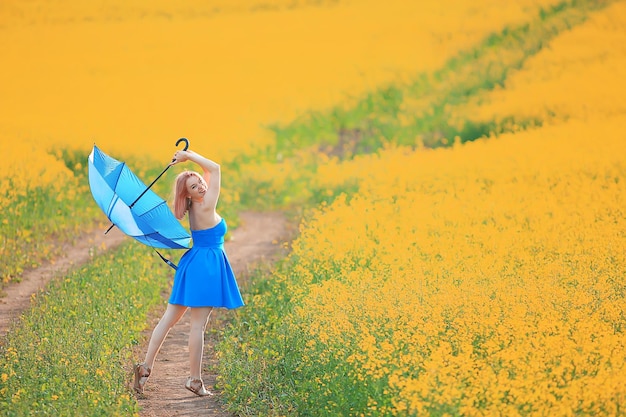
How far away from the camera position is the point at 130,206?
7238mm

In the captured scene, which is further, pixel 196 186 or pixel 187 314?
pixel 187 314

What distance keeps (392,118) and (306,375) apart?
18329 mm

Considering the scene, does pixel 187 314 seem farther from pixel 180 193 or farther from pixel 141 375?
pixel 180 193

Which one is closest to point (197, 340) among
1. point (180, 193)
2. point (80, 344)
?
point (80, 344)

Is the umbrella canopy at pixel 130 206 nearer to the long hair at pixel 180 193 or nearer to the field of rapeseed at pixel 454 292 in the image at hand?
the long hair at pixel 180 193

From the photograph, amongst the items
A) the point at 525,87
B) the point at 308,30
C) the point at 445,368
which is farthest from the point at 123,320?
the point at 308,30

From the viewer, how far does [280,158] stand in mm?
21109

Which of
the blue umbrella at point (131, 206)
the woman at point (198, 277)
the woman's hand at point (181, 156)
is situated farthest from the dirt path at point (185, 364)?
the woman's hand at point (181, 156)

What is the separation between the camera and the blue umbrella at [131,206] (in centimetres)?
716

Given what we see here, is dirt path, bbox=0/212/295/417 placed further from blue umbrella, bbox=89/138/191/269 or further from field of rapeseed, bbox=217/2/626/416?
blue umbrella, bbox=89/138/191/269

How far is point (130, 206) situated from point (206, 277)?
0.84 metres

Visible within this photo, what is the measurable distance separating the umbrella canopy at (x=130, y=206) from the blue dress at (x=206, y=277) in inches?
7.2

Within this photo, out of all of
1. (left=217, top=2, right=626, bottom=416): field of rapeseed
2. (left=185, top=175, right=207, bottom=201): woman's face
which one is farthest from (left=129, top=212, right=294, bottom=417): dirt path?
(left=185, top=175, right=207, bottom=201): woman's face

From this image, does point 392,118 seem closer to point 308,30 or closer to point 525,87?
point 525,87
